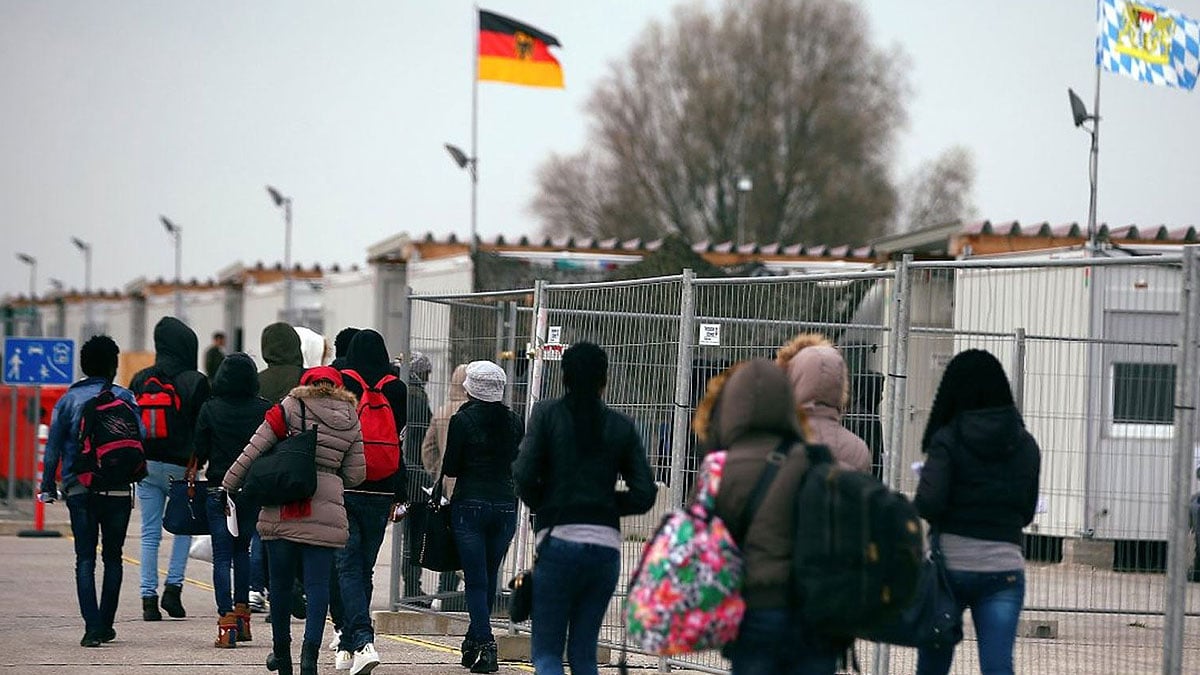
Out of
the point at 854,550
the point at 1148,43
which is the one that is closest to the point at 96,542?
the point at 854,550

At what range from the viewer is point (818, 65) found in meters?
63.9

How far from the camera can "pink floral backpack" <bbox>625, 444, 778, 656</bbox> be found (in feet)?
20.0

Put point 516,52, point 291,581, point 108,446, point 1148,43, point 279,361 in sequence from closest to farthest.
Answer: point 291,581 → point 108,446 → point 279,361 → point 1148,43 → point 516,52

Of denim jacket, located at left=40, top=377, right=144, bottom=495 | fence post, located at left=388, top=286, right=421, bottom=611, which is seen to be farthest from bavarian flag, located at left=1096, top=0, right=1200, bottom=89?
denim jacket, located at left=40, top=377, right=144, bottom=495

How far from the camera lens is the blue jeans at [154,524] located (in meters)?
13.6

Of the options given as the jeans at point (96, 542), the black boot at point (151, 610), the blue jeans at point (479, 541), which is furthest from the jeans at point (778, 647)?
the black boot at point (151, 610)

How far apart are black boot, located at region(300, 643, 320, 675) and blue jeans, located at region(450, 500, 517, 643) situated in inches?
44.7

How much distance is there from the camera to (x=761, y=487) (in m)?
6.14

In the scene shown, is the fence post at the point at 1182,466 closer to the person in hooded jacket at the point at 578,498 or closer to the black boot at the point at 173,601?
the person in hooded jacket at the point at 578,498

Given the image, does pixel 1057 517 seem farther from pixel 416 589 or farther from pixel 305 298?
pixel 305 298

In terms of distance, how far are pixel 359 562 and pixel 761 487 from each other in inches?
198

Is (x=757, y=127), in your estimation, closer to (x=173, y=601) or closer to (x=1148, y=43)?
(x=1148, y=43)

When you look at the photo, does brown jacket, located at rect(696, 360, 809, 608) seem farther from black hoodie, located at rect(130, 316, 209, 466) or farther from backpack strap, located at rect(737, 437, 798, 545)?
black hoodie, located at rect(130, 316, 209, 466)

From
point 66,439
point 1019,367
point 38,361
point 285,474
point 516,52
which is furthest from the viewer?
point 516,52
